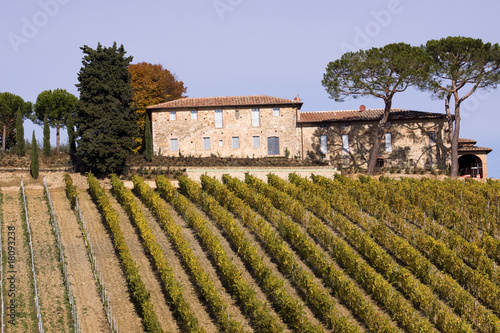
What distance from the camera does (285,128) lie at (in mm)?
47188

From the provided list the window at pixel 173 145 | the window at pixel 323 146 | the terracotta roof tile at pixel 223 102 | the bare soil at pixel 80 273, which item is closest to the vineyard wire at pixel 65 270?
the bare soil at pixel 80 273

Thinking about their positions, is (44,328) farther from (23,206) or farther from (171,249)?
(23,206)

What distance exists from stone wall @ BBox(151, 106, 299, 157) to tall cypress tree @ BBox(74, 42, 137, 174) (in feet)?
19.2

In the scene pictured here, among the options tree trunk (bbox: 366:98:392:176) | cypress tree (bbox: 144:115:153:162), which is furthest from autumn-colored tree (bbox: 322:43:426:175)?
cypress tree (bbox: 144:115:153:162)

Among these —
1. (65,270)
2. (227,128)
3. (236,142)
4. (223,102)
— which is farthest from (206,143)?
(65,270)

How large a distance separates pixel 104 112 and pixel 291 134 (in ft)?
41.9

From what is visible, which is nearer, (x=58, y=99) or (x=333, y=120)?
(x=333, y=120)

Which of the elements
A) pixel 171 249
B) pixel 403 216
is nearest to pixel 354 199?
pixel 403 216

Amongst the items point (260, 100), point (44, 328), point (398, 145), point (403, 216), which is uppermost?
point (260, 100)

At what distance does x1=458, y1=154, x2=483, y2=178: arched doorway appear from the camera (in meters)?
47.1

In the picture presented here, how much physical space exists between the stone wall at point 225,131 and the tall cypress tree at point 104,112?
5845mm

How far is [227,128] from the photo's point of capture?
47.1 meters

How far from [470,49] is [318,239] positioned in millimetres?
19414

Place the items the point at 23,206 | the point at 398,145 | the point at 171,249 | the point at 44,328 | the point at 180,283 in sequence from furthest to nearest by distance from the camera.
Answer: the point at 398,145, the point at 23,206, the point at 171,249, the point at 180,283, the point at 44,328
